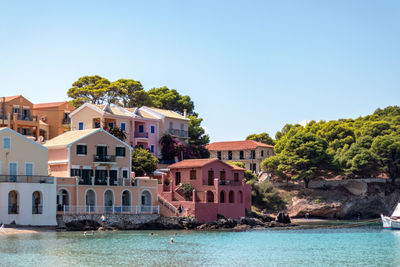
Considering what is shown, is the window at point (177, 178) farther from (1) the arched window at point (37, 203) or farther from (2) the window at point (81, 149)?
(1) the arched window at point (37, 203)

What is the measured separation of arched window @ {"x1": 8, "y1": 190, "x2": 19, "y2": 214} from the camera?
52812 mm

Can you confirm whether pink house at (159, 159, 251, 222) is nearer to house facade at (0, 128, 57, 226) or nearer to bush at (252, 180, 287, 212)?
→ bush at (252, 180, 287, 212)

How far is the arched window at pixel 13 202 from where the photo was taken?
173 feet

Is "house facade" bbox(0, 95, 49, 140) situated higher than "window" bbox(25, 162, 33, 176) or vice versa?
"house facade" bbox(0, 95, 49, 140)

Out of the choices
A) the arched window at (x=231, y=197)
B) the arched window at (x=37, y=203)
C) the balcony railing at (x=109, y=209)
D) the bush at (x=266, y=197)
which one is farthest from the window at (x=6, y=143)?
the bush at (x=266, y=197)

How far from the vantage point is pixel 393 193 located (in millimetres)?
92875

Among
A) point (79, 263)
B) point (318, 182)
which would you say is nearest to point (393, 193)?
point (318, 182)

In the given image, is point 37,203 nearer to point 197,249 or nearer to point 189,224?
point 189,224

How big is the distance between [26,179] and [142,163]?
17282mm

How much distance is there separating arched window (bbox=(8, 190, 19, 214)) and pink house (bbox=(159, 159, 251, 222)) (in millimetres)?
16045

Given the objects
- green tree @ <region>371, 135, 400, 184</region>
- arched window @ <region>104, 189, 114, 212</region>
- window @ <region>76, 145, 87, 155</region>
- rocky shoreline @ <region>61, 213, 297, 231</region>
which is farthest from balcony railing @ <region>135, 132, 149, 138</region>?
green tree @ <region>371, 135, 400, 184</region>

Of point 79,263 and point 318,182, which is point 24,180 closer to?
point 79,263

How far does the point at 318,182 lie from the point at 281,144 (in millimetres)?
9968

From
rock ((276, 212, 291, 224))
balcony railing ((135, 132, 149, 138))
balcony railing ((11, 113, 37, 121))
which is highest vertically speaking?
balcony railing ((11, 113, 37, 121))
